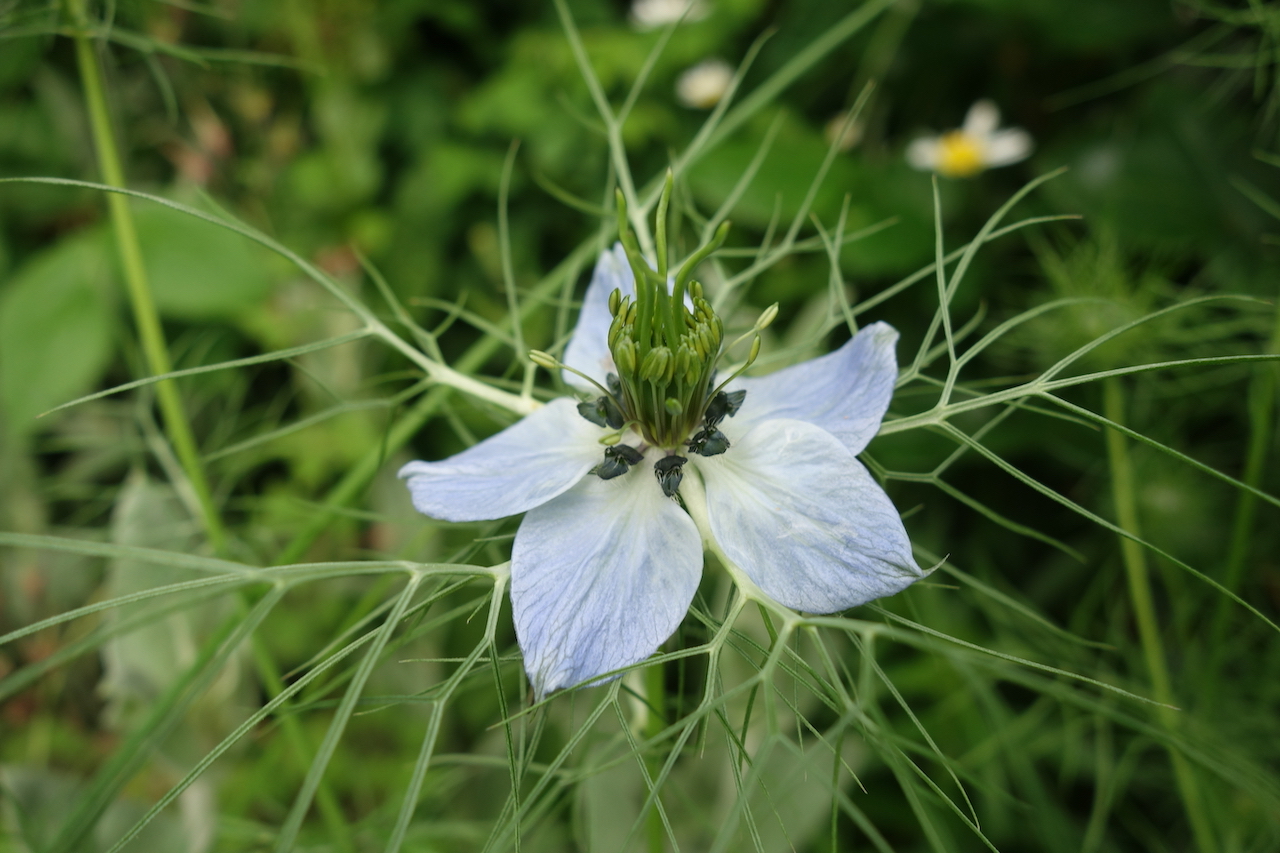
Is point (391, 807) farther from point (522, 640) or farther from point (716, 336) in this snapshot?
point (716, 336)

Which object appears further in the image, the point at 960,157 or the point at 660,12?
the point at 660,12

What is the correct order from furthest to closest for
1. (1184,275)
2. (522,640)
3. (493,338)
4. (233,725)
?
1. (1184,275)
2. (233,725)
3. (493,338)
4. (522,640)

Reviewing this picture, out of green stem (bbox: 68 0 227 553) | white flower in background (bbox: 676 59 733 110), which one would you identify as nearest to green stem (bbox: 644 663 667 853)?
green stem (bbox: 68 0 227 553)

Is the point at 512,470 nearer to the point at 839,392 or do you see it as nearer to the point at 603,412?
the point at 603,412

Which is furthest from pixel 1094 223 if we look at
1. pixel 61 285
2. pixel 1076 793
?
pixel 61 285

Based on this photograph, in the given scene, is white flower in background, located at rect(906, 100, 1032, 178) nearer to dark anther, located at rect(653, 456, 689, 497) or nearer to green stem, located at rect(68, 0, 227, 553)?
dark anther, located at rect(653, 456, 689, 497)

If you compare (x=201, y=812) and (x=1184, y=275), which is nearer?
(x=201, y=812)

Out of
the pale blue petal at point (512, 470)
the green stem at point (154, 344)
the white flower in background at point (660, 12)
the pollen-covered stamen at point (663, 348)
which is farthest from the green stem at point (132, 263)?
the white flower in background at point (660, 12)

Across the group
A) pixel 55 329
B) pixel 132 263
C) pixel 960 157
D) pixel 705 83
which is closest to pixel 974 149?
pixel 960 157
